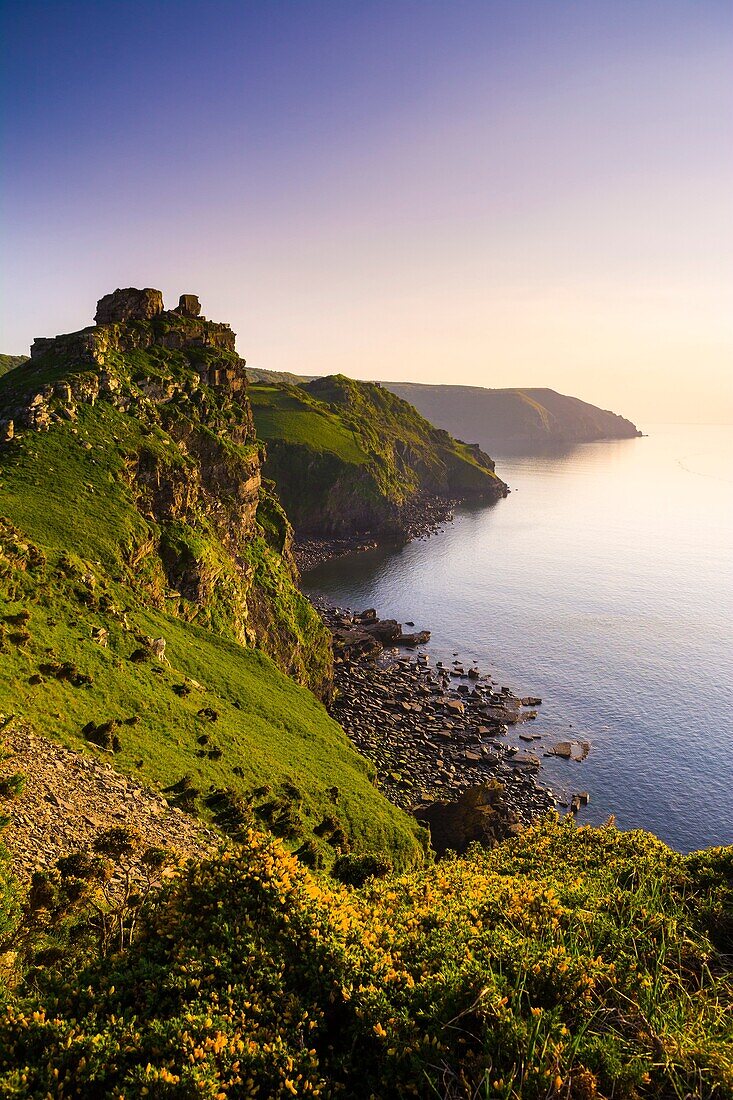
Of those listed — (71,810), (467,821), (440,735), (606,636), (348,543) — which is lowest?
(440,735)

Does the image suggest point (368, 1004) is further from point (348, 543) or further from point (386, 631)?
point (348, 543)

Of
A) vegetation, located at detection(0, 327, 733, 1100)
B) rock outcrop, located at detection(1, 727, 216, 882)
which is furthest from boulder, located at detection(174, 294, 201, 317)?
rock outcrop, located at detection(1, 727, 216, 882)

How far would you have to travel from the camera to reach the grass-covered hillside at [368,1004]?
12414mm

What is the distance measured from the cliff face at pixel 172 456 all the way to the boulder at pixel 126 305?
0.17 meters

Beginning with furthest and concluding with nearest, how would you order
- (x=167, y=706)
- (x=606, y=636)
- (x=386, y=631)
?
(x=606, y=636) < (x=386, y=631) < (x=167, y=706)

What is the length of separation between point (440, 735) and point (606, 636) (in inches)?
1948

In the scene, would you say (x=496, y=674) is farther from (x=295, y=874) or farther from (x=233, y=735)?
(x=295, y=874)

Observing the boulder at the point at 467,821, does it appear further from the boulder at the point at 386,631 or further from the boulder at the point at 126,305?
the boulder at the point at 126,305

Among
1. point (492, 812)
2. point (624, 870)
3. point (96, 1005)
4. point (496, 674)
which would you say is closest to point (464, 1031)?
point (96, 1005)

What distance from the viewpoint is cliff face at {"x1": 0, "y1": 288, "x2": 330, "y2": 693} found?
5819cm

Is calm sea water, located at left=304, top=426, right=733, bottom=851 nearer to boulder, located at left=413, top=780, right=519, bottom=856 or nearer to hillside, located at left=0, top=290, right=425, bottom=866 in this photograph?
boulder, located at left=413, top=780, right=519, bottom=856

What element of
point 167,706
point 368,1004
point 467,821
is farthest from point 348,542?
point 368,1004

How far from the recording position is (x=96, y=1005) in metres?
13.9

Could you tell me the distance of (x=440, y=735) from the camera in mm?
77938
